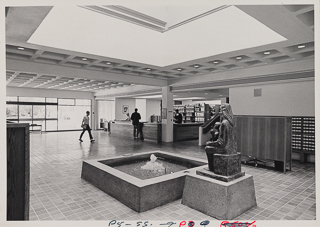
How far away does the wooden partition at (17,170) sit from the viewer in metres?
1.72

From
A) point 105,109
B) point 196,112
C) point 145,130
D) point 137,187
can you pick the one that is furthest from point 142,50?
point 105,109

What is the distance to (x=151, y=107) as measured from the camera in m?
20.9

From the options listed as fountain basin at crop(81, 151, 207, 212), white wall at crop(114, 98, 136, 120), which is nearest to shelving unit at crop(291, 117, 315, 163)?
fountain basin at crop(81, 151, 207, 212)

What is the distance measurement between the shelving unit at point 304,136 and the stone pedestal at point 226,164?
4.74m

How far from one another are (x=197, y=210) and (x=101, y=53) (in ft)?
15.8

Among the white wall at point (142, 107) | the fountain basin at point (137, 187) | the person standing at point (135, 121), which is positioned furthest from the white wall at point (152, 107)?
the fountain basin at point (137, 187)

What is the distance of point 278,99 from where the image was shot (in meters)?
7.33

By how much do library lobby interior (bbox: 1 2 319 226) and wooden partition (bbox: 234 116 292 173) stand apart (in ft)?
0.09

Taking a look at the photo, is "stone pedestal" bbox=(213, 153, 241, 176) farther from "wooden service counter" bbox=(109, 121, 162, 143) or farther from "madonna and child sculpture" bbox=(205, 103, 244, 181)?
"wooden service counter" bbox=(109, 121, 162, 143)

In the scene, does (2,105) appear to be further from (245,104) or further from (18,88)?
(18,88)

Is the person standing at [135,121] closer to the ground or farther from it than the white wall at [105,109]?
closer to the ground

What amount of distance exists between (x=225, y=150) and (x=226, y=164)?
8.1 inches

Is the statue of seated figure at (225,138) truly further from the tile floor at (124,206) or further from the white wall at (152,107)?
the white wall at (152,107)

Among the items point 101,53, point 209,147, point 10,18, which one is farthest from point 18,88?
point 209,147
